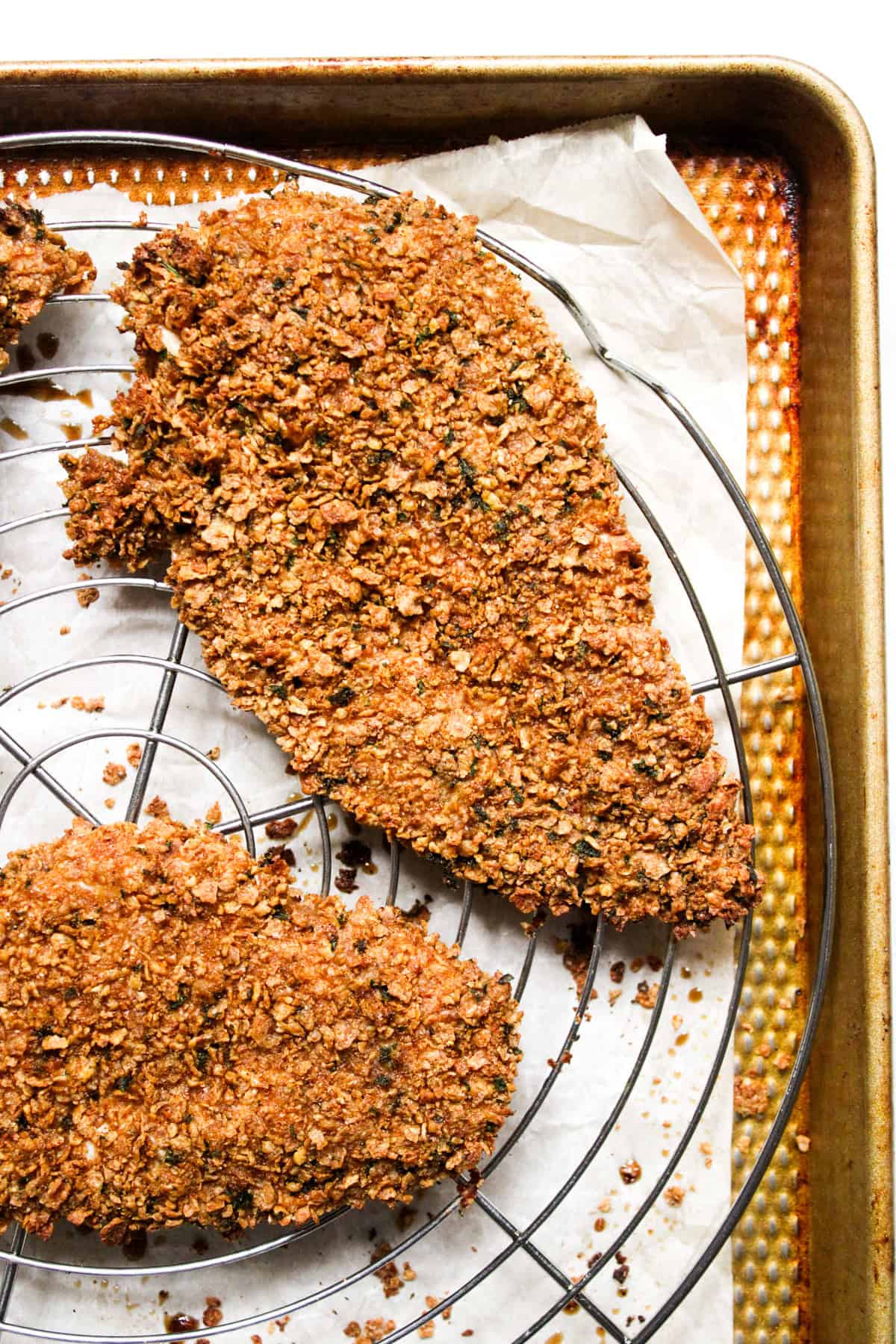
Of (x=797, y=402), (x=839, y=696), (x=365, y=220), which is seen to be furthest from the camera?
(x=797, y=402)

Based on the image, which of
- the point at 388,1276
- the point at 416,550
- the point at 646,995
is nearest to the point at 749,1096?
the point at 646,995

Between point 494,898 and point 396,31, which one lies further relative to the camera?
point 396,31

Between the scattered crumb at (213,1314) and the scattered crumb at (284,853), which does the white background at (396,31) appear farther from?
the scattered crumb at (213,1314)

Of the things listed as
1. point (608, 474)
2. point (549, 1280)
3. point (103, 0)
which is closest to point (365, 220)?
point (608, 474)

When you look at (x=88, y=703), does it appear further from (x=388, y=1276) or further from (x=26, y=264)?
(x=388, y=1276)

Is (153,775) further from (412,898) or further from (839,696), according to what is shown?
(839,696)

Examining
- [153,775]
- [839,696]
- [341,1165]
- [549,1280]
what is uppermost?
[839,696]

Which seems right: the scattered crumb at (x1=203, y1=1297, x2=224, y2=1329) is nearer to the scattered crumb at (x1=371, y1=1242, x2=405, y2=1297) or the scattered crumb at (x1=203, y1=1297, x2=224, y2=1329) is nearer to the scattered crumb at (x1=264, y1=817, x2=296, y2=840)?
the scattered crumb at (x1=371, y1=1242, x2=405, y2=1297)
